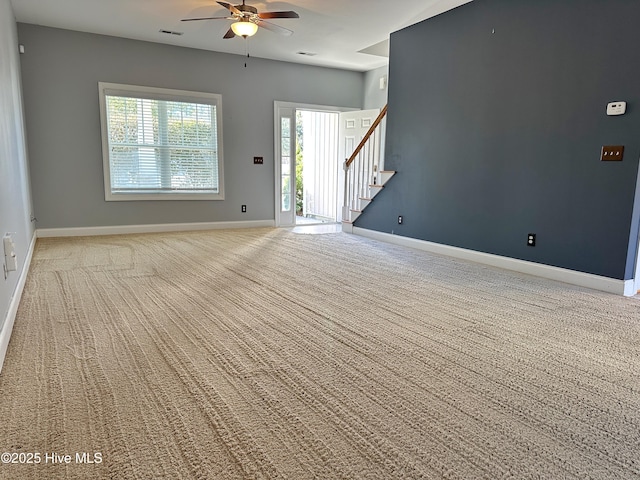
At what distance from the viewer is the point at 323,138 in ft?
27.2

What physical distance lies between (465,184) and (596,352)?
267 cm

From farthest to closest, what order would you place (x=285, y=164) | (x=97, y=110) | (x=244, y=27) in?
(x=285, y=164) → (x=97, y=110) → (x=244, y=27)

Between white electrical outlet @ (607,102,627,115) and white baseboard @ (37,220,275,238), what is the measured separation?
5.09 metres

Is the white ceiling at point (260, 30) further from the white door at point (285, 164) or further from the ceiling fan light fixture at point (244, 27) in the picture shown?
the white door at point (285, 164)

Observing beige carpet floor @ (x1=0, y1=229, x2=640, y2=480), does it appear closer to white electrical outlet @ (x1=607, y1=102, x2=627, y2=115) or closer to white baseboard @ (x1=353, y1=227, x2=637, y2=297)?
white baseboard @ (x1=353, y1=227, x2=637, y2=297)

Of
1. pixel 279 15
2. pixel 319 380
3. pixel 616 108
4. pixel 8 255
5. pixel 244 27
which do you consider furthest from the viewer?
pixel 244 27

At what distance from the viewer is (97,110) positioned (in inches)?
225

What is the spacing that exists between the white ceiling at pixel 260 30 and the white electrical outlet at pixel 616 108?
204cm

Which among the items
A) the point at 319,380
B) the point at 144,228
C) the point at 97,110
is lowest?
the point at 319,380

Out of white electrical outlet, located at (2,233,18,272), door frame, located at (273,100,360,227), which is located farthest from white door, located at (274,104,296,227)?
white electrical outlet, located at (2,233,18,272)

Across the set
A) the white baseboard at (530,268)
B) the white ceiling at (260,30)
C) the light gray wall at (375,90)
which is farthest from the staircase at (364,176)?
the light gray wall at (375,90)

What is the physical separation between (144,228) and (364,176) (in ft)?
11.2

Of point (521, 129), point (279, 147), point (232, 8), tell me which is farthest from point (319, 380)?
point (279, 147)

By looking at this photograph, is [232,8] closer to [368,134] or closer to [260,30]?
[260,30]
